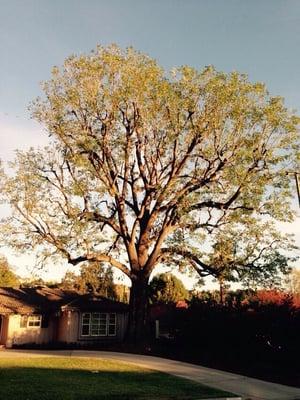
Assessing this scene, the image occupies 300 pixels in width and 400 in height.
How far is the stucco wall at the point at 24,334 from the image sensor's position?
29.5 meters

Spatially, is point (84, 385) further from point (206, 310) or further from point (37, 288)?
point (37, 288)

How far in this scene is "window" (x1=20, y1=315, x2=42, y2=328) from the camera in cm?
3040

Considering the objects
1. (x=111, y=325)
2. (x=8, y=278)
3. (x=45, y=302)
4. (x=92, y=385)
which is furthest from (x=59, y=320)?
(x=8, y=278)

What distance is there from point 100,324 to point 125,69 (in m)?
19.3

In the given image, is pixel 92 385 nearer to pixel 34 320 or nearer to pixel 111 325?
pixel 34 320

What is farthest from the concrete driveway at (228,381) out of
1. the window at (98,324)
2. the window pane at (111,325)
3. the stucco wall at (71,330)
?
the window pane at (111,325)

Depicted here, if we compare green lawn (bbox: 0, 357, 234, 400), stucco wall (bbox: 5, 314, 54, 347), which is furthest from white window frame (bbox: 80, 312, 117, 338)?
green lawn (bbox: 0, 357, 234, 400)

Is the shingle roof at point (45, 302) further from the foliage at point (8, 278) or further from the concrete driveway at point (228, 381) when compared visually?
the foliage at point (8, 278)

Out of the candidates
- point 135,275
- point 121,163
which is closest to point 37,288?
point 135,275

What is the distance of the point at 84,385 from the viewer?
12047 mm

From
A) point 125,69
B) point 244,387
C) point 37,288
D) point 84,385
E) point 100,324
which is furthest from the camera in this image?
point 37,288

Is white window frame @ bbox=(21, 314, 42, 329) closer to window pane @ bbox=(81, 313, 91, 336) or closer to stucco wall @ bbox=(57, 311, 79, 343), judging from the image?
stucco wall @ bbox=(57, 311, 79, 343)

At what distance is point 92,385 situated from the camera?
12109 mm

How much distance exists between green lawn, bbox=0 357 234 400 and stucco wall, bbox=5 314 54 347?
13.4 metres
